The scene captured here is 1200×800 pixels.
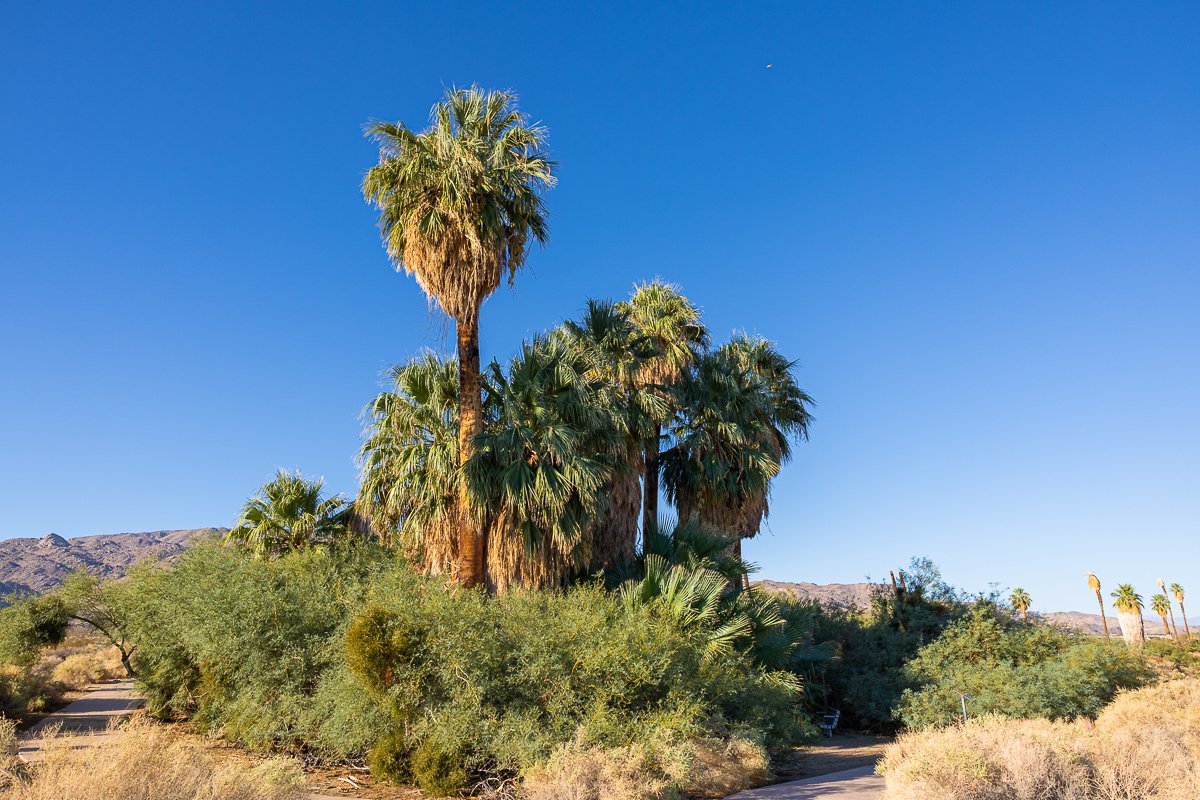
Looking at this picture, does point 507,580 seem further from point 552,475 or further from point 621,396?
point 621,396

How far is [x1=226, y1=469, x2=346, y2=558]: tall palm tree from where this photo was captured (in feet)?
63.3

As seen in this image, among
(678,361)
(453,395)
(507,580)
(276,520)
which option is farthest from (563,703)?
(678,361)

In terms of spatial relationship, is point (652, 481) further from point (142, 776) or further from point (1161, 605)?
point (1161, 605)

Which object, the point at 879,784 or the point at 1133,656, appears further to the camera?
the point at 1133,656

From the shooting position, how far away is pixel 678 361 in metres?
22.8

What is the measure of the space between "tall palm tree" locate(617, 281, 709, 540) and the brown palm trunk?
6.12m

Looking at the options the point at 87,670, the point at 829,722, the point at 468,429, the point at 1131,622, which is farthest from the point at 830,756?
the point at 1131,622

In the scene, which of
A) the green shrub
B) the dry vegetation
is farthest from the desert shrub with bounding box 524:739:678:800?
the dry vegetation

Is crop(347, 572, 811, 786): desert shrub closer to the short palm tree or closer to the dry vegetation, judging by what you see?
the dry vegetation

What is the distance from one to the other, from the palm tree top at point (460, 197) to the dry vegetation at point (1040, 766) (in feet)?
36.8

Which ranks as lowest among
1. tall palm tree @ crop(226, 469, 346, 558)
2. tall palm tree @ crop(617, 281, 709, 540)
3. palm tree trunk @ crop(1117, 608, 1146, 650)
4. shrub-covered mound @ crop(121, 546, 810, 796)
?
palm tree trunk @ crop(1117, 608, 1146, 650)

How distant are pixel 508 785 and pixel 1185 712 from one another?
11.2 m

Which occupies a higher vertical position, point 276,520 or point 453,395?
point 453,395

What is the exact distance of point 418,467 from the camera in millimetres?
15875
